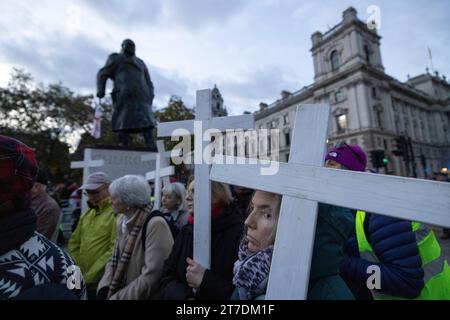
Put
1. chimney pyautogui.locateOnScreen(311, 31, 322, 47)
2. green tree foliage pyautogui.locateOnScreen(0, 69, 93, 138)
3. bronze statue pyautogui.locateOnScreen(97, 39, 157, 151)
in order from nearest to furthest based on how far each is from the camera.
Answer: bronze statue pyautogui.locateOnScreen(97, 39, 157, 151), green tree foliage pyautogui.locateOnScreen(0, 69, 93, 138), chimney pyautogui.locateOnScreen(311, 31, 322, 47)

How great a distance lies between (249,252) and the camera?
1.19 m

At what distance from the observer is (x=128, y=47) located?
5.89 meters

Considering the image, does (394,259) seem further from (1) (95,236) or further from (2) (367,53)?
(2) (367,53)

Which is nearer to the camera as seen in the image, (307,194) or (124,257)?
(307,194)

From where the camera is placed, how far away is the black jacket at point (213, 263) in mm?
1522

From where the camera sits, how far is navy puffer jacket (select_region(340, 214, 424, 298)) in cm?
134

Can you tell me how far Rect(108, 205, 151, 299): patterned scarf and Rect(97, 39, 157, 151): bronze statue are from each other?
3.86m

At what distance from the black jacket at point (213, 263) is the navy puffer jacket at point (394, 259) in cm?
66

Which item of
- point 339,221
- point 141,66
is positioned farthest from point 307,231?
point 141,66

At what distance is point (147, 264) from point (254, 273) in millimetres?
1198

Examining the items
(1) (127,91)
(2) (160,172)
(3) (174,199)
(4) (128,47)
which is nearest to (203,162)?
(3) (174,199)

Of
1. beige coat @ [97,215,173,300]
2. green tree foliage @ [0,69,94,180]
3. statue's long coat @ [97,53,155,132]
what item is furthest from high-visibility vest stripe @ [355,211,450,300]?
green tree foliage @ [0,69,94,180]

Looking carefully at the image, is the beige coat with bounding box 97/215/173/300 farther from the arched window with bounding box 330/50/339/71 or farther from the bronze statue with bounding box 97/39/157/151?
the arched window with bounding box 330/50/339/71

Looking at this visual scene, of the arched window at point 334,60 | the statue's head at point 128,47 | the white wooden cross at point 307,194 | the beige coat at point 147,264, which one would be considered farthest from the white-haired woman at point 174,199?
the arched window at point 334,60
